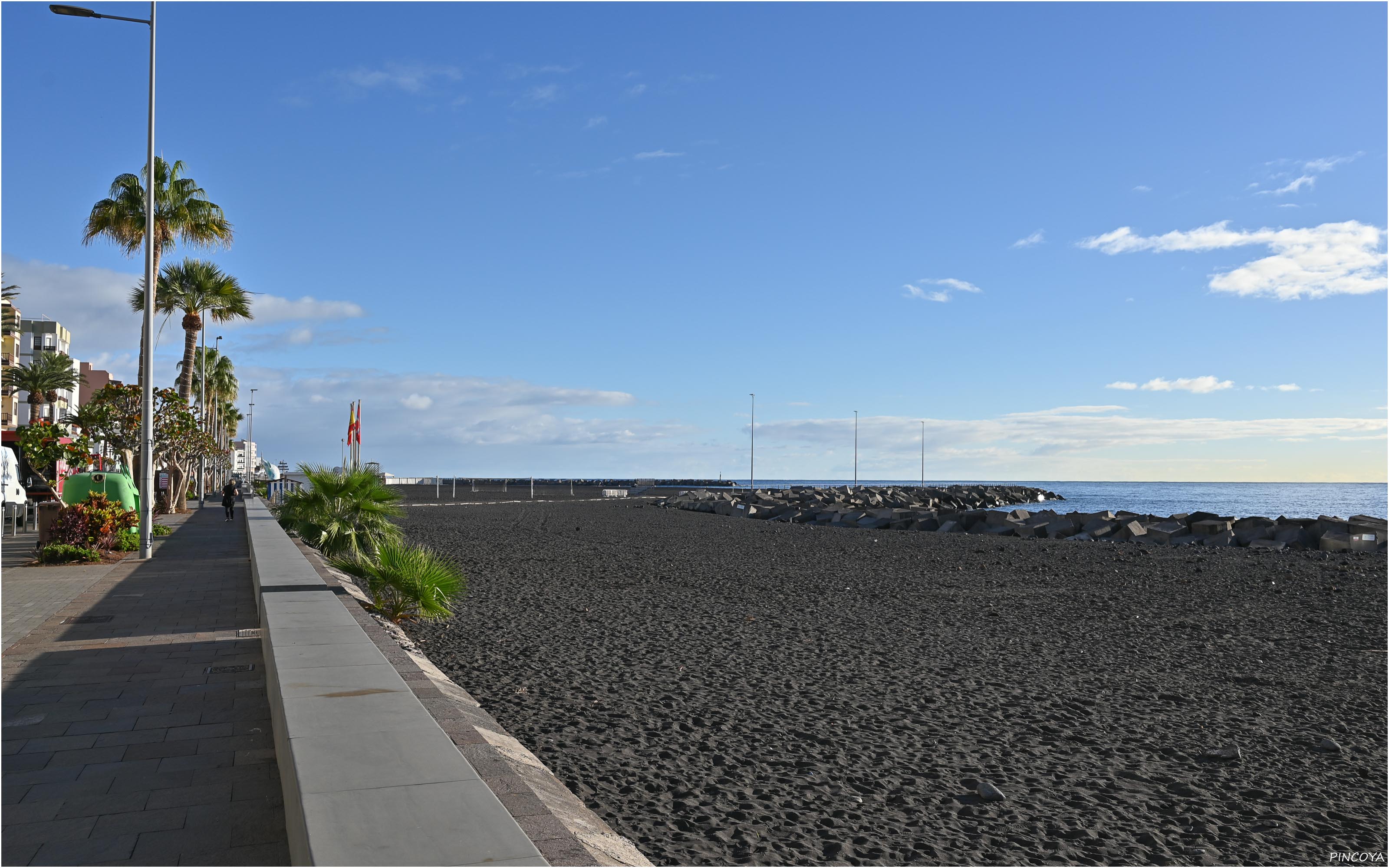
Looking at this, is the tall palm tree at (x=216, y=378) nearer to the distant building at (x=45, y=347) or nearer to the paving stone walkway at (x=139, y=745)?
the distant building at (x=45, y=347)

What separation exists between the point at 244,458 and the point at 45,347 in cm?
4124

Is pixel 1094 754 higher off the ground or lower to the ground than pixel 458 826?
lower

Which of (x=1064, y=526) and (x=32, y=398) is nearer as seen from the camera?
(x=1064, y=526)

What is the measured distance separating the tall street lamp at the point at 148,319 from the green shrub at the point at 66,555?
0.68 m

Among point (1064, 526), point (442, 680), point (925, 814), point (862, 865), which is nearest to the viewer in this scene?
point (862, 865)

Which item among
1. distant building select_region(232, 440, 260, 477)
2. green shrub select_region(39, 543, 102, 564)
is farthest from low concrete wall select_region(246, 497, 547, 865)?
distant building select_region(232, 440, 260, 477)

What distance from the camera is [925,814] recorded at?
4609 mm

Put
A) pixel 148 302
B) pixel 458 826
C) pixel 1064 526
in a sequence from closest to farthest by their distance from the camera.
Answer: pixel 458 826
pixel 148 302
pixel 1064 526

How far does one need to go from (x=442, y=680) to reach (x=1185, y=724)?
531 centimetres

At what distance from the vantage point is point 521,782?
3.81m

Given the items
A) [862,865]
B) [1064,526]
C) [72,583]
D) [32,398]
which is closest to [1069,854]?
[862,865]

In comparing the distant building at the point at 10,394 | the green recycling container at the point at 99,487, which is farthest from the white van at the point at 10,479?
the distant building at the point at 10,394

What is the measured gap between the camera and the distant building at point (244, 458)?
78500 mm

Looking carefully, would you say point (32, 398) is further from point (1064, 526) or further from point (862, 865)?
point (862, 865)
